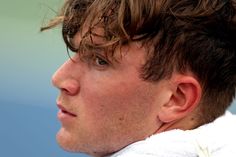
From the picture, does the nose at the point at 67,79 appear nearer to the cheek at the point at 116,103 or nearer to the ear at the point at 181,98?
the cheek at the point at 116,103

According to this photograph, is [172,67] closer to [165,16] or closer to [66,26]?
[165,16]

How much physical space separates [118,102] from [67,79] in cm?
9

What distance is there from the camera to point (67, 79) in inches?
28.0

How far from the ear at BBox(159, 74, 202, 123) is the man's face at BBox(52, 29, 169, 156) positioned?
0.01 meters

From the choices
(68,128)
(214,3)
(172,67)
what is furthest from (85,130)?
(214,3)

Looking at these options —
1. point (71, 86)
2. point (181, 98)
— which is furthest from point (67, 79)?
point (181, 98)


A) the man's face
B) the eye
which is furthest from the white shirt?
the eye

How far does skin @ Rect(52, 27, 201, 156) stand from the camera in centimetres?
69

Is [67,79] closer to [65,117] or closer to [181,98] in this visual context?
[65,117]

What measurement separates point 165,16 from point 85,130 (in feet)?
0.74

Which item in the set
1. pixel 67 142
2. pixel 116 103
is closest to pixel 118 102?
pixel 116 103

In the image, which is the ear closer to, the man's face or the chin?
the man's face

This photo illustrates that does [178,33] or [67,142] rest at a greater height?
[178,33]

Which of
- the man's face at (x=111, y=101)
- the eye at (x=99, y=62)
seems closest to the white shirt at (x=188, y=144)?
the man's face at (x=111, y=101)
